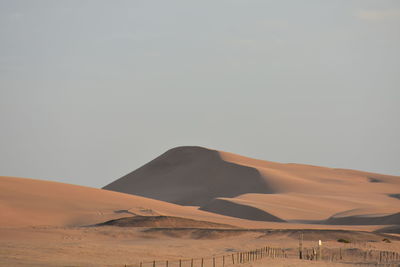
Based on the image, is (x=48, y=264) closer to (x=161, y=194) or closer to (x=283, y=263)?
(x=283, y=263)

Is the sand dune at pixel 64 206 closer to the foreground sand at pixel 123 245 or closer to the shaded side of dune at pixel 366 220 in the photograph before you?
the foreground sand at pixel 123 245

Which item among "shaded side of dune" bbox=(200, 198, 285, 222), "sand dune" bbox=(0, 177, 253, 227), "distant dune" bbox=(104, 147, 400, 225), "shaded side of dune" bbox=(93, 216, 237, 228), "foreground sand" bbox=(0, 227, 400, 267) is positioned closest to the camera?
"foreground sand" bbox=(0, 227, 400, 267)

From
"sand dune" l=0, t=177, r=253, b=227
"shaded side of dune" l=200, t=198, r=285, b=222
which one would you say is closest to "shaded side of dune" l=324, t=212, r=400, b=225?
"shaded side of dune" l=200, t=198, r=285, b=222

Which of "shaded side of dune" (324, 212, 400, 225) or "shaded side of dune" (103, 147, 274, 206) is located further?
"shaded side of dune" (103, 147, 274, 206)

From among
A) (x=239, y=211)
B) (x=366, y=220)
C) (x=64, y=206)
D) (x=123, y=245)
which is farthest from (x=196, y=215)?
(x=123, y=245)

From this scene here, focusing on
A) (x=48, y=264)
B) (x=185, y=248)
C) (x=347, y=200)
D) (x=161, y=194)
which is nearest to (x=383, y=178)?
(x=347, y=200)

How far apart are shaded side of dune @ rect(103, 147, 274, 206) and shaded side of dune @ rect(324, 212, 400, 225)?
2705cm

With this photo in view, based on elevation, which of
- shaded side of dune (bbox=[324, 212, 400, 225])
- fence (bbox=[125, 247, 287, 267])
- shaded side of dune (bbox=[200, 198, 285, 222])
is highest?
shaded side of dune (bbox=[200, 198, 285, 222])

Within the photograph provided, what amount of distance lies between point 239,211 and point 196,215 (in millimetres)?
10919

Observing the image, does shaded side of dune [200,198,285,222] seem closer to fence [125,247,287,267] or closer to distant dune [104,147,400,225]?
distant dune [104,147,400,225]

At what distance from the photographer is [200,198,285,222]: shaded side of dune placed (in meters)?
82.4

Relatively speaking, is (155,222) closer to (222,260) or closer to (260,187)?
(222,260)

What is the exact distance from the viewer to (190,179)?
122125 mm

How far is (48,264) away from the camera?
33.5 meters
